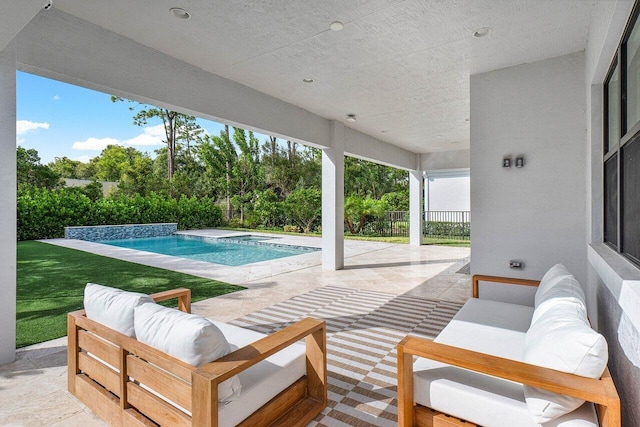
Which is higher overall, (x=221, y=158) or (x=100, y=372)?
(x=221, y=158)

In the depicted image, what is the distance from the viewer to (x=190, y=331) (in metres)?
1.58

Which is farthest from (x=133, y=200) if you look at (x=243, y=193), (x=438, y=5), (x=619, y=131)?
(x=619, y=131)

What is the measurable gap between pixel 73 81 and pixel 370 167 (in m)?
16.7

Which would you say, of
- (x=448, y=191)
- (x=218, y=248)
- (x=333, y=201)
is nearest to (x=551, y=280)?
(x=333, y=201)

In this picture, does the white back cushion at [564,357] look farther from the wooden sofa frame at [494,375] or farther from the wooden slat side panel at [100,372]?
the wooden slat side panel at [100,372]

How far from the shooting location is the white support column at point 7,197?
9.17ft

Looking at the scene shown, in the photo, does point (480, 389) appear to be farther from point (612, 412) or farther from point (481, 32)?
point (481, 32)

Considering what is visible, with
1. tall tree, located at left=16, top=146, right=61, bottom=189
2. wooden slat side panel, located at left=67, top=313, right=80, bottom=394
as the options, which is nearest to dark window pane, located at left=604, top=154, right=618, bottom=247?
wooden slat side panel, located at left=67, top=313, right=80, bottom=394

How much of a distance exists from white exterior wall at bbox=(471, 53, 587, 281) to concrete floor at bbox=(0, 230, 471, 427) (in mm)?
1165

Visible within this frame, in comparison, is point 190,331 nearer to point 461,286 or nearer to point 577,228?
point 577,228

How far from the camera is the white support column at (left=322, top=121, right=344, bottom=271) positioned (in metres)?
7.09

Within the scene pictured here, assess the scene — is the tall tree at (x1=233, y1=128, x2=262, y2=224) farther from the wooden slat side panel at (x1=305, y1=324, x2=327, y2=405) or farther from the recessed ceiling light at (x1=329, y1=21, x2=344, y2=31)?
the wooden slat side panel at (x1=305, y1=324, x2=327, y2=405)

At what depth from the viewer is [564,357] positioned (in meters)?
1.45

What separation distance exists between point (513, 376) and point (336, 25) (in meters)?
3.23
